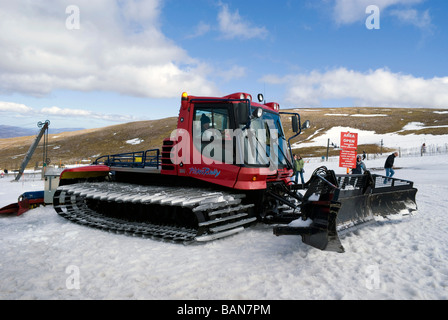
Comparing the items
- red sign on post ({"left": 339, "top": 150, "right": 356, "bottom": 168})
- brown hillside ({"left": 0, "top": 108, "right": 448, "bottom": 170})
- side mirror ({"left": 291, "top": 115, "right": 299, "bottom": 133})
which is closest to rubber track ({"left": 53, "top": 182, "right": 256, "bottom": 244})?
side mirror ({"left": 291, "top": 115, "right": 299, "bottom": 133})

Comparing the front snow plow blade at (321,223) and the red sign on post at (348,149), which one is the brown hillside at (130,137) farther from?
the front snow plow blade at (321,223)

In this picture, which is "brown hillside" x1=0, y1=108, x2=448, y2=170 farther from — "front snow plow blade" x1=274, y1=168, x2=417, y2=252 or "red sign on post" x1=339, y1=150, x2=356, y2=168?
"front snow plow blade" x1=274, y1=168, x2=417, y2=252

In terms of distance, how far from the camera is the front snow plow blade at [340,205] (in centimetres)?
456

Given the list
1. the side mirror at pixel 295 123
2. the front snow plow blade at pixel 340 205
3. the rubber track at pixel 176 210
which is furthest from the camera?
the side mirror at pixel 295 123

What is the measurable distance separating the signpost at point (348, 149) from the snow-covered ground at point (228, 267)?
26.8ft

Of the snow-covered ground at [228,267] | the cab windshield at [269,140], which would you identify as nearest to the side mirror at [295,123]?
the cab windshield at [269,140]

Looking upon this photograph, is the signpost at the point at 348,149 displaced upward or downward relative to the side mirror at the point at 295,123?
downward

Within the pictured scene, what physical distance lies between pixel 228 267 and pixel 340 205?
1881 millimetres

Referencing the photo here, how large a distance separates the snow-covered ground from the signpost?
→ 8.17 m

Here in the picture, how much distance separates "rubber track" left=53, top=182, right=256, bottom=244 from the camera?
556cm

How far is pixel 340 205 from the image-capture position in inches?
181

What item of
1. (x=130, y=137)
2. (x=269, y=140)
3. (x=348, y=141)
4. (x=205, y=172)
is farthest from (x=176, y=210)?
(x=130, y=137)

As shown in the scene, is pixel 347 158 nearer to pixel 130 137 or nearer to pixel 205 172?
pixel 205 172
